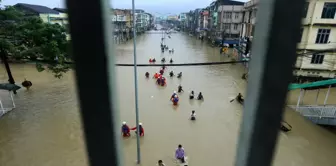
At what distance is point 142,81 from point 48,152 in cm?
1020

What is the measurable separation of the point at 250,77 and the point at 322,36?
58.8 feet

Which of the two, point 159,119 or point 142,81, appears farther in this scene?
point 142,81

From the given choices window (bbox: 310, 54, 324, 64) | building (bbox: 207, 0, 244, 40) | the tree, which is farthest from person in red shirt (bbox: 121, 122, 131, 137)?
building (bbox: 207, 0, 244, 40)

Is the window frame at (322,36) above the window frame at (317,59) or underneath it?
above

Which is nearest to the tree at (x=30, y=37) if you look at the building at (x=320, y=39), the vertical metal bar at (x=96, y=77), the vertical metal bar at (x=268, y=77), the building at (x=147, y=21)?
the vertical metal bar at (x=96, y=77)

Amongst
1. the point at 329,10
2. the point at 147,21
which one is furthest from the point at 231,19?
the point at 147,21

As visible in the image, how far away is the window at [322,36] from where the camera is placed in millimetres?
14944

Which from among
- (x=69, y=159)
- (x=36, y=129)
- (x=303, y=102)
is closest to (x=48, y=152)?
(x=69, y=159)

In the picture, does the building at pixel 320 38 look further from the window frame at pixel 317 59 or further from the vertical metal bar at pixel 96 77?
the vertical metal bar at pixel 96 77

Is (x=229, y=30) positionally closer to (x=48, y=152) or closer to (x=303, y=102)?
(x=303, y=102)

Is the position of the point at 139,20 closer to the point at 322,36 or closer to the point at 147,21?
the point at 147,21

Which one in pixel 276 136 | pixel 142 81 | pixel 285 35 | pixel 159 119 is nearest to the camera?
pixel 285 35

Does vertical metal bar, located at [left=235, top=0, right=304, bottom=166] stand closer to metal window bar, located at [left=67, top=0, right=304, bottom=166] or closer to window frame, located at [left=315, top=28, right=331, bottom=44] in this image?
metal window bar, located at [left=67, top=0, right=304, bottom=166]

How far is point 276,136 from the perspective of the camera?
841 mm
